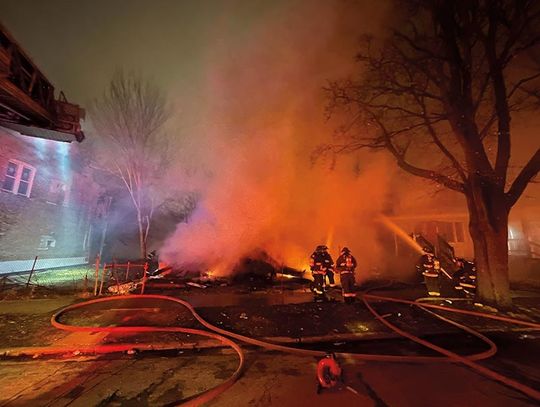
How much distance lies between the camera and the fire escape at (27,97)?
5254mm

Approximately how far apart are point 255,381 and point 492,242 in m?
7.91

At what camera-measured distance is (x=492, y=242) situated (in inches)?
313

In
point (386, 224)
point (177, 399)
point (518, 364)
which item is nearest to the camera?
point (177, 399)

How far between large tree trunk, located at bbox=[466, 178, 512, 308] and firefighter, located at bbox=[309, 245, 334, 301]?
4.49 meters

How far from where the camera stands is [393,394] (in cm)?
349

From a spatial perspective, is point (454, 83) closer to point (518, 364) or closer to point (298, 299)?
point (518, 364)

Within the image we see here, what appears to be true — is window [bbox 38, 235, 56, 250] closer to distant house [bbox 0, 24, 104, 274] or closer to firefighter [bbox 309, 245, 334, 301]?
distant house [bbox 0, 24, 104, 274]

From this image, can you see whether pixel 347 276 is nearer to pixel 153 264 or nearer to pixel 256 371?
pixel 256 371

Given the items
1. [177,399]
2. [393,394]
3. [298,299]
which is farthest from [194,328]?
[393,394]

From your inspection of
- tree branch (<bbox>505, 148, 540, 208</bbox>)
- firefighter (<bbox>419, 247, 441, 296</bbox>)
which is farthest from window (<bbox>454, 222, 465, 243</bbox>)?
tree branch (<bbox>505, 148, 540, 208</bbox>)

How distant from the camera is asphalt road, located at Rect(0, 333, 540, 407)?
3.42 meters

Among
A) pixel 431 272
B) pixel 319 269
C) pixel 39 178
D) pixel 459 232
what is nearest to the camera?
pixel 319 269

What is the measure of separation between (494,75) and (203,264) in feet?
40.8

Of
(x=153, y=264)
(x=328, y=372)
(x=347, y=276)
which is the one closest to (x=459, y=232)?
(x=347, y=276)
